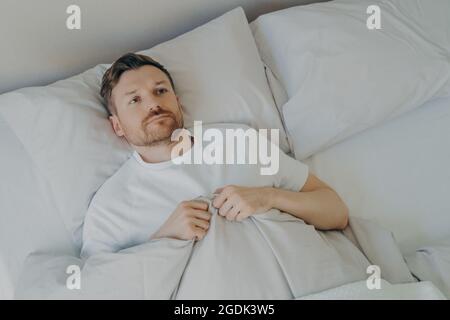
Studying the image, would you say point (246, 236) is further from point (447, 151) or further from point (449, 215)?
point (447, 151)

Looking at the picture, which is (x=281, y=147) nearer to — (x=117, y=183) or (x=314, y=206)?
(x=314, y=206)

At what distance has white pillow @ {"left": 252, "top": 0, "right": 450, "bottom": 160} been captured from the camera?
4.22ft

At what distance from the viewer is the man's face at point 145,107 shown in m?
1.10

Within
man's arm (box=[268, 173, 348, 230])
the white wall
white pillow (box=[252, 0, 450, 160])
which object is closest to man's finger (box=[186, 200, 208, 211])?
man's arm (box=[268, 173, 348, 230])

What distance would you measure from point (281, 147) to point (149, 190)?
0.40 metres

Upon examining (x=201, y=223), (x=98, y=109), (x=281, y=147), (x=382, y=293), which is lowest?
(x=382, y=293)

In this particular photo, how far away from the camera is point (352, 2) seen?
143 cm

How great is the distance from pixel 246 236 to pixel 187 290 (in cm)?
16

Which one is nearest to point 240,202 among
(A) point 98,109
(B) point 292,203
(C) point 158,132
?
(B) point 292,203

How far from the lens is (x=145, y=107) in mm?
1113

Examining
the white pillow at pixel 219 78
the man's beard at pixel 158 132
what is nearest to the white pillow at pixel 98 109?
the white pillow at pixel 219 78

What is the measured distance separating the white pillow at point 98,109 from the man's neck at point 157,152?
6cm

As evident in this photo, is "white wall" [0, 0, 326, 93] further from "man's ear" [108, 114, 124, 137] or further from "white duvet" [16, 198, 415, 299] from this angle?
"white duvet" [16, 198, 415, 299]

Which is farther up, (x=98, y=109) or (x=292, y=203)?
(x=98, y=109)
